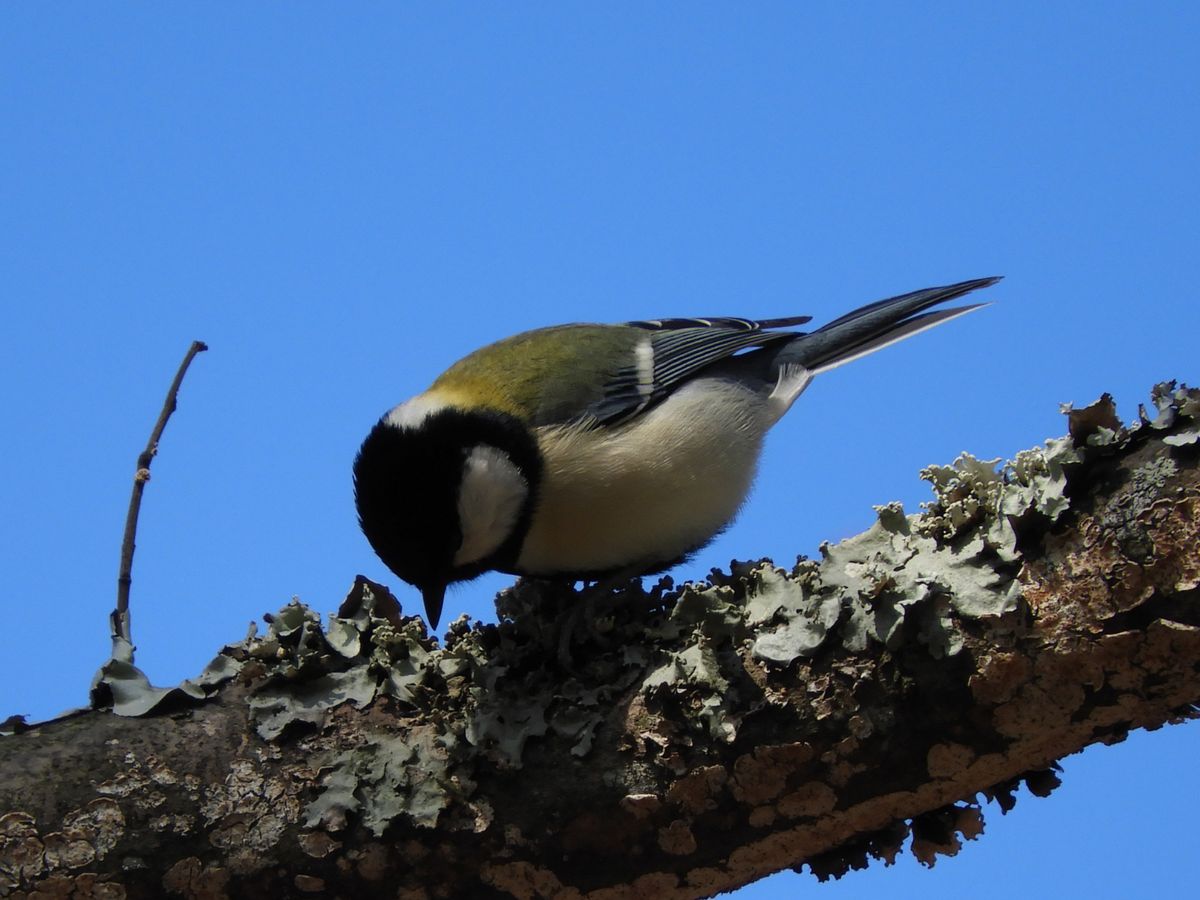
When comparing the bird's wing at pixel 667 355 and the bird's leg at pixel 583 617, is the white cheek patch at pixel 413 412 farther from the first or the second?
the bird's leg at pixel 583 617

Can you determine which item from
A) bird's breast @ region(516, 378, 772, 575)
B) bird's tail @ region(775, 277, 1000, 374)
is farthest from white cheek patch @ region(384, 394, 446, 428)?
bird's tail @ region(775, 277, 1000, 374)

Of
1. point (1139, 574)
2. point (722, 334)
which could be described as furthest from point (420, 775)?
point (722, 334)

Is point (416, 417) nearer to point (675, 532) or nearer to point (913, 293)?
point (675, 532)

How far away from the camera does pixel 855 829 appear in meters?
2.43

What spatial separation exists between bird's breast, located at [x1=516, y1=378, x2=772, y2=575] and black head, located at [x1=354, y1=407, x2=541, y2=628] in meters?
0.08

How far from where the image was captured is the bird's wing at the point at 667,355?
3.73m

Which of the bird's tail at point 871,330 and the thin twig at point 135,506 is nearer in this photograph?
the thin twig at point 135,506

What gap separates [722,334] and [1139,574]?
2317mm

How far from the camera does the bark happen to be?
2.29 metres

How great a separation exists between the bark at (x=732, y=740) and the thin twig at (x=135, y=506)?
176mm

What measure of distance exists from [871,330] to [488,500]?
1.81m

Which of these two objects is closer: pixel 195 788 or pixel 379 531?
pixel 195 788

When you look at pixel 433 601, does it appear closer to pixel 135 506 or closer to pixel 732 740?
pixel 135 506

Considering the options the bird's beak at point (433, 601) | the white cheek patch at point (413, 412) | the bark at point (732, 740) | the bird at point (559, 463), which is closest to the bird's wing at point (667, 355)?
the bird at point (559, 463)
